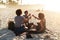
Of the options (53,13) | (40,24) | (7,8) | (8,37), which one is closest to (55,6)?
(53,13)

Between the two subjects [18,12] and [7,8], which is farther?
[7,8]

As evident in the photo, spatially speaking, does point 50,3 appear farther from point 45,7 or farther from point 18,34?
point 18,34

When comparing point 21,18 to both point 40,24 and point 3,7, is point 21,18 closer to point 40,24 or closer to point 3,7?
point 40,24

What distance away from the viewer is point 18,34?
20.9 ft

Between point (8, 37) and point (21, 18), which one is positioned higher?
point (21, 18)

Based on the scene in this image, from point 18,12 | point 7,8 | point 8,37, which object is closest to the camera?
point 8,37

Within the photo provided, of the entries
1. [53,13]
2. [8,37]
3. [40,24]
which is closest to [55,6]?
[53,13]

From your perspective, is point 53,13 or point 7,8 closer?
point 7,8

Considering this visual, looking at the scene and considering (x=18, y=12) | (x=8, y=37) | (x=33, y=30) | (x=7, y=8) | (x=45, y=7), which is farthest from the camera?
(x=45, y=7)

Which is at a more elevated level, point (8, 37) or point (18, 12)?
point (18, 12)

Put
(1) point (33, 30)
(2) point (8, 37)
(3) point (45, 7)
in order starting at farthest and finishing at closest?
(3) point (45, 7), (1) point (33, 30), (2) point (8, 37)

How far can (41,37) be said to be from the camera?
6.08 metres

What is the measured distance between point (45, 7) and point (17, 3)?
8.14 ft

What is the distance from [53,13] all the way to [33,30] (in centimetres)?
614
